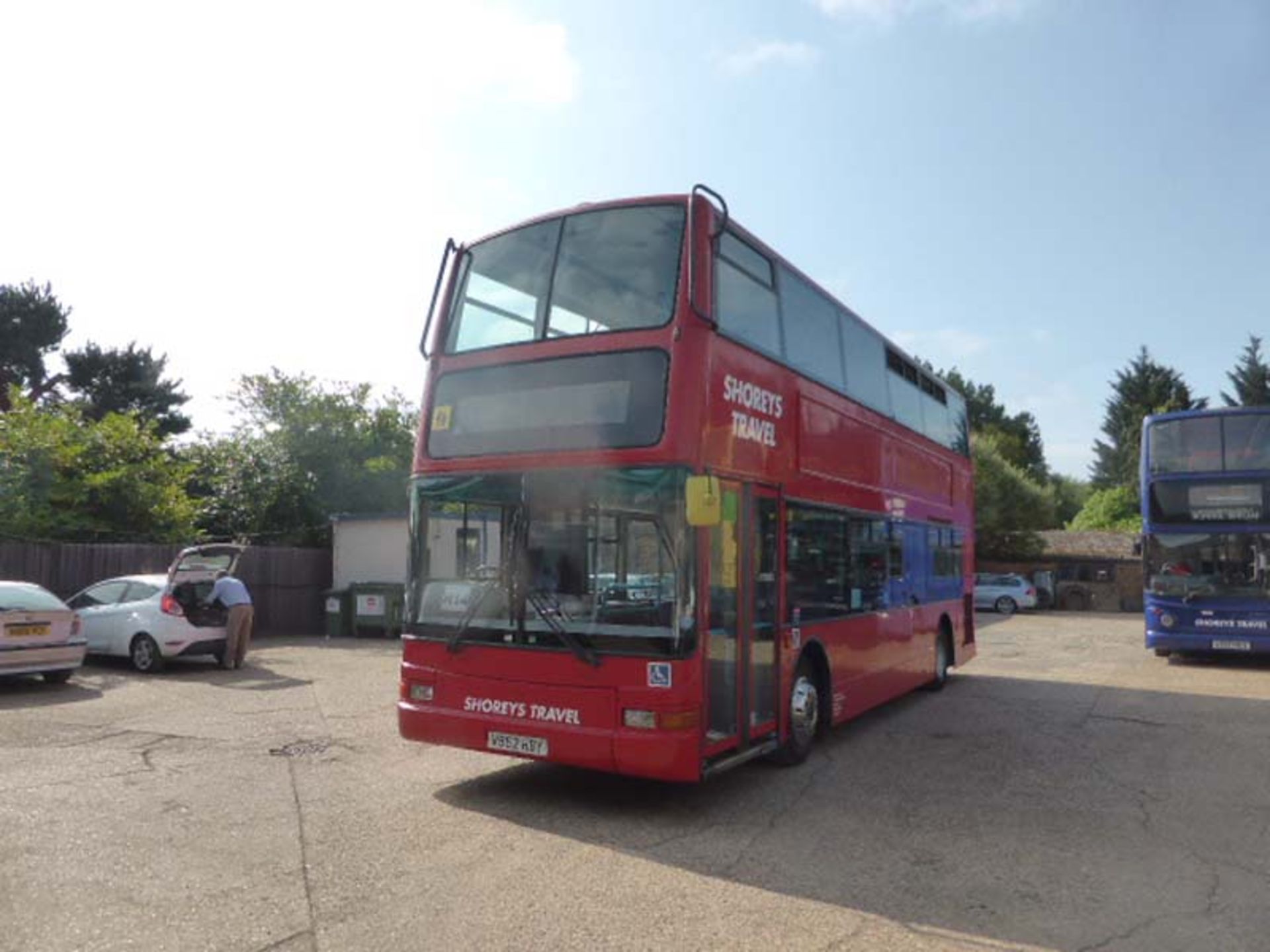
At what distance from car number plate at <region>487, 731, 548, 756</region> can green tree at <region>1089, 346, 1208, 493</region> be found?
66851mm

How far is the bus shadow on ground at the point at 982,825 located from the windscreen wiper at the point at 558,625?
1.12 m

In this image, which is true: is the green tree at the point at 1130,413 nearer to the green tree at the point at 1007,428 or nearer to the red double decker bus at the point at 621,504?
the green tree at the point at 1007,428

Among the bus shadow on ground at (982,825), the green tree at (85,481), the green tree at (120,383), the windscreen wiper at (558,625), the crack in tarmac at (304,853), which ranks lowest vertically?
the bus shadow on ground at (982,825)

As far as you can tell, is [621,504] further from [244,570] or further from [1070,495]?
[1070,495]

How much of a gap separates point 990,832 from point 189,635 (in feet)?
38.8

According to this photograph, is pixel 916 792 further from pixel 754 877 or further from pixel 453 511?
pixel 453 511

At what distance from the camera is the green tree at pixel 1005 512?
46344 millimetres

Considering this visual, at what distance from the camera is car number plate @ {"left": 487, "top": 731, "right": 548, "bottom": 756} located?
21.7 ft

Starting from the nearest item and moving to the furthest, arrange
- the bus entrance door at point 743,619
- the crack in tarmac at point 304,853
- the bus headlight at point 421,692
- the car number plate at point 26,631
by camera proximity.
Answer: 1. the crack in tarmac at point 304,853
2. the bus entrance door at point 743,619
3. the bus headlight at point 421,692
4. the car number plate at point 26,631

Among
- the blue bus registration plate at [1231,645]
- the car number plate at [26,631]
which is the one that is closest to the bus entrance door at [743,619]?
the car number plate at [26,631]

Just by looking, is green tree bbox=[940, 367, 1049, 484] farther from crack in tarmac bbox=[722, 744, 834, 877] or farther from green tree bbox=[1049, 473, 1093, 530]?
crack in tarmac bbox=[722, 744, 834, 877]

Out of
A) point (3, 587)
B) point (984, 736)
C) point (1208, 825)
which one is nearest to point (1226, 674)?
point (984, 736)

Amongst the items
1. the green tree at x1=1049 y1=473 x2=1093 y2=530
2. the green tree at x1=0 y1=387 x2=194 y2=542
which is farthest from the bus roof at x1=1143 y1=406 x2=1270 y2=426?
the green tree at x1=1049 y1=473 x2=1093 y2=530

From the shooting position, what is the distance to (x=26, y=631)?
11.8 metres
